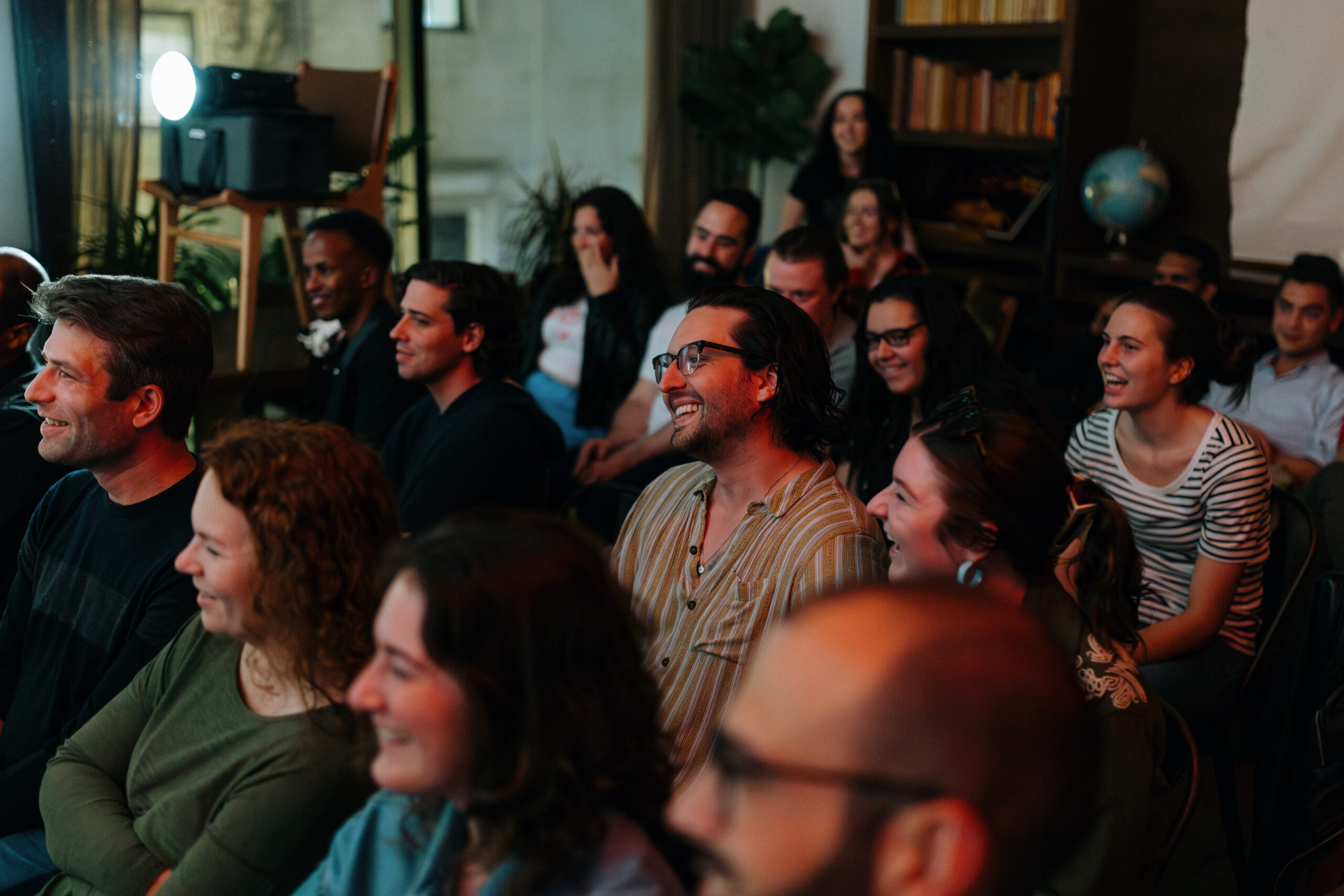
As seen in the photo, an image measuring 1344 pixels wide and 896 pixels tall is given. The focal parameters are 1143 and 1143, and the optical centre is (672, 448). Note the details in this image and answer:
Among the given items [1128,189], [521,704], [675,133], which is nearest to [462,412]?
[521,704]

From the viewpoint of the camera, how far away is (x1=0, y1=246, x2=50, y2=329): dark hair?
229 cm

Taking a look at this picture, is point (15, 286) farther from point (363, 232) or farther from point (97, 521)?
point (363, 232)

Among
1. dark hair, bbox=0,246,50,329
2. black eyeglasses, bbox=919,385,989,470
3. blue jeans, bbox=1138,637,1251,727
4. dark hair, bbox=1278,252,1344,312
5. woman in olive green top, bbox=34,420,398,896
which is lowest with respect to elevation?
blue jeans, bbox=1138,637,1251,727

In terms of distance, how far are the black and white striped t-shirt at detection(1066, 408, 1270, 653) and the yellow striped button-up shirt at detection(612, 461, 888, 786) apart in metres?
0.70

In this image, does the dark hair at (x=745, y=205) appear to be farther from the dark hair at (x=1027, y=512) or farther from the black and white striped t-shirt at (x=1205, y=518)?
the dark hair at (x=1027, y=512)

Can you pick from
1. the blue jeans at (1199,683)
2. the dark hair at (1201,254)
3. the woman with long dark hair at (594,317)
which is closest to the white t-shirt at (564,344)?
the woman with long dark hair at (594,317)

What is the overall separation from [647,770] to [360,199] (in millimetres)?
3647

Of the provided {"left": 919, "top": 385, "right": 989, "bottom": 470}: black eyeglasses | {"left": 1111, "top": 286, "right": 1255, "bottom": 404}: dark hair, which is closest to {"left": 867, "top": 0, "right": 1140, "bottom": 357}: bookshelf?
{"left": 1111, "top": 286, "right": 1255, "bottom": 404}: dark hair

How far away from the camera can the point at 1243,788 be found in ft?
8.36

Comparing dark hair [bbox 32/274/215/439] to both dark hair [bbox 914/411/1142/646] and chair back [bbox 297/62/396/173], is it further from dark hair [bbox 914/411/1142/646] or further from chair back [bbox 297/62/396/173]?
chair back [bbox 297/62/396/173]

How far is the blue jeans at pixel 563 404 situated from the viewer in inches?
143

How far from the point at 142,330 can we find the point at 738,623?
1.07m

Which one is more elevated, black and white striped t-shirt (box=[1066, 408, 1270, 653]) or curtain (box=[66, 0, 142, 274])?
curtain (box=[66, 0, 142, 274])

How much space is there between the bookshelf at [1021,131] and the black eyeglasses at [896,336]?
6.64 feet
